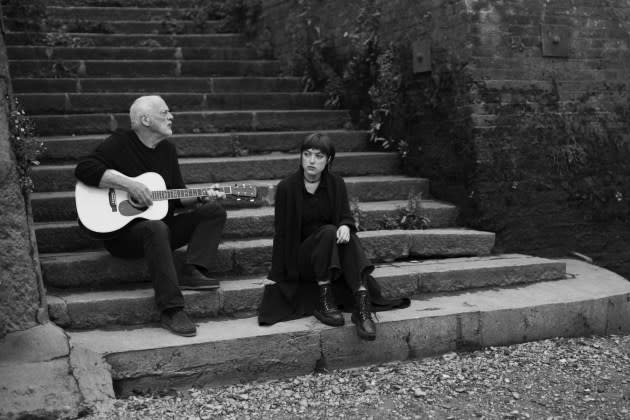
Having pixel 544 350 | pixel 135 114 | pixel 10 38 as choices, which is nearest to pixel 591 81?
pixel 544 350

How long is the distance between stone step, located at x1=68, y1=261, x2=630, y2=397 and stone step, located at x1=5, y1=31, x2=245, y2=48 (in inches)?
197

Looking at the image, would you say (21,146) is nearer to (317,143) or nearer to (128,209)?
(128,209)

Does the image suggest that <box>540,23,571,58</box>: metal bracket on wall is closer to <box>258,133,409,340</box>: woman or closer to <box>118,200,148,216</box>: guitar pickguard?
<box>258,133,409,340</box>: woman

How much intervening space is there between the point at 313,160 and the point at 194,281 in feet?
3.61

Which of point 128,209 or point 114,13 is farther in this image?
point 114,13

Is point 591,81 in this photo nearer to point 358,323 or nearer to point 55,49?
point 358,323

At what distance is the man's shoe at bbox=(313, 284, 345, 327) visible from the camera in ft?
14.7

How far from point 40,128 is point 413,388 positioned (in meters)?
4.21

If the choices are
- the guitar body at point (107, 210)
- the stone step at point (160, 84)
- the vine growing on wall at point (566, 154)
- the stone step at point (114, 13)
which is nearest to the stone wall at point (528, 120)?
the vine growing on wall at point (566, 154)

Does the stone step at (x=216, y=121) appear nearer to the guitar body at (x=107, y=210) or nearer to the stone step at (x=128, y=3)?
the guitar body at (x=107, y=210)

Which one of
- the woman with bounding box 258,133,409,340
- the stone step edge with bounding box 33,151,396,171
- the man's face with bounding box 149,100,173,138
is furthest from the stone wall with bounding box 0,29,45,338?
the stone step edge with bounding box 33,151,396,171

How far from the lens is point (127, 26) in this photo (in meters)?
9.00

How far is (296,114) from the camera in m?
7.50

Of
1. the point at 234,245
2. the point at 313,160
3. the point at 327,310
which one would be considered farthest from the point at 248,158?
the point at 327,310
